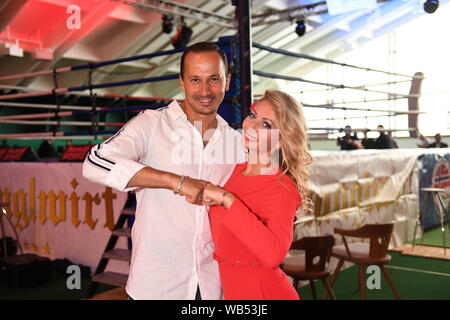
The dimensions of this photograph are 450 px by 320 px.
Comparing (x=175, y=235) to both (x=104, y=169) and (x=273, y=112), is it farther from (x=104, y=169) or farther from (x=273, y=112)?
(x=273, y=112)

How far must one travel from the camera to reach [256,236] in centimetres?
118

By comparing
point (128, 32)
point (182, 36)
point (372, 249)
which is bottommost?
point (372, 249)

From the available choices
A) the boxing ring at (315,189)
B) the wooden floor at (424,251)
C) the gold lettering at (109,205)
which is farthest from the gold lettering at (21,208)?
the wooden floor at (424,251)

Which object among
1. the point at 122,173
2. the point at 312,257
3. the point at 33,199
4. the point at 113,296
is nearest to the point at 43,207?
the point at 33,199

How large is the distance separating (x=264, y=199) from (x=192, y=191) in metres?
0.24

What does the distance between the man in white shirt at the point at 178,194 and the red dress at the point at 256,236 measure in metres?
0.07

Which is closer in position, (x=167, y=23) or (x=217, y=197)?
(x=217, y=197)

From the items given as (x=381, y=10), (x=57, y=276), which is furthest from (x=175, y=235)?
(x=381, y=10)

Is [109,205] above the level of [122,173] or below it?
below

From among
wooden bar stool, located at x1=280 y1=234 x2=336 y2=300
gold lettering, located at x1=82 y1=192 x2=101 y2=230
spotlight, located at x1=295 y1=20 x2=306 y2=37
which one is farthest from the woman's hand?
spotlight, located at x1=295 y1=20 x2=306 y2=37

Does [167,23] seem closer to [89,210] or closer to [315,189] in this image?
[89,210]

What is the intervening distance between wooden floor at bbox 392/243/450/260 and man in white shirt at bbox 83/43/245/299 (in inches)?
163

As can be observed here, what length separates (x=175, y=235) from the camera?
1425mm
